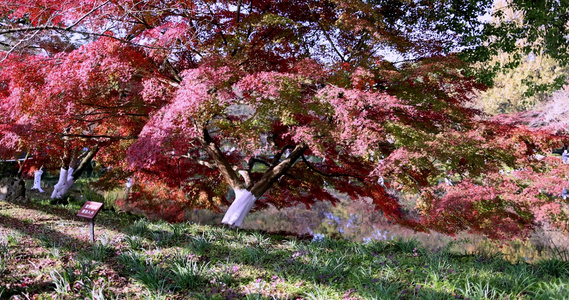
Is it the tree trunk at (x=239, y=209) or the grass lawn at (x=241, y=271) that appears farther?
the tree trunk at (x=239, y=209)

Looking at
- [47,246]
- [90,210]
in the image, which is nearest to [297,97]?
[90,210]

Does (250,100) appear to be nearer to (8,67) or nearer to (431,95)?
(431,95)

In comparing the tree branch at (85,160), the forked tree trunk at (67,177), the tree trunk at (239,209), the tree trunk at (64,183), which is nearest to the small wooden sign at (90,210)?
the tree trunk at (239,209)

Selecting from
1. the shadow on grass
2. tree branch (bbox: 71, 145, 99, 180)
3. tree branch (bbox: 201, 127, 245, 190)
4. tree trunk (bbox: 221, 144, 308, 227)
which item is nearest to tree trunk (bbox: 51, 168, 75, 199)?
tree branch (bbox: 71, 145, 99, 180)

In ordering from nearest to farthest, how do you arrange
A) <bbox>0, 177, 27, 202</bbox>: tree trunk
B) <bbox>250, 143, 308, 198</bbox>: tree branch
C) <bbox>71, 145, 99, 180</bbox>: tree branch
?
<bbox>250, 143, 308, 198</bbox>: tree branch, <bbox>0, 177, 27, 202</bbox>: tree trunk, <bbox>71, 145, 99, 180</bbox>: tree branch

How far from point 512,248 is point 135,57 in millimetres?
12275

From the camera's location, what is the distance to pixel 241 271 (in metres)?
3.68

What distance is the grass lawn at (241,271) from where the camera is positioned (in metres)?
3.06

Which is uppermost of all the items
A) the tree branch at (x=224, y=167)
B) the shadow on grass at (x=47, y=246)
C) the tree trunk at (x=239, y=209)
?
the tree branch at (x=224, y=167)

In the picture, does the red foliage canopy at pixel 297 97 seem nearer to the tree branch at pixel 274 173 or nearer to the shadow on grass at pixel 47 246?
the tree branch at pixel 274 173

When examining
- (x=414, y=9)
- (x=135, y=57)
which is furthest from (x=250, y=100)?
(x=414, y=9)

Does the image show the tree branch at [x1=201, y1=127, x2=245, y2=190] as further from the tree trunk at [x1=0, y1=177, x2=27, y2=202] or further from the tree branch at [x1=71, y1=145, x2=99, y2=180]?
the tree trunk at [x1=0, y1=177, x2=27, y2=202]

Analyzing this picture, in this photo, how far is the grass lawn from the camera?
3.06m

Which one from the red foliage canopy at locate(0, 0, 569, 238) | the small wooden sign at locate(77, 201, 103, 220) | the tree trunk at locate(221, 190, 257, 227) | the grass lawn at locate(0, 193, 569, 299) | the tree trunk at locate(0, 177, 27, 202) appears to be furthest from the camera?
the tree trunk at locate(0, 177, 27, 202)
